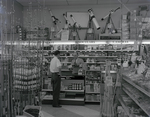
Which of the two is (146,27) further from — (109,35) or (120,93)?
(120,93)

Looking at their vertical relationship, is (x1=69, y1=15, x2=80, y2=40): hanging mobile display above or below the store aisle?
above

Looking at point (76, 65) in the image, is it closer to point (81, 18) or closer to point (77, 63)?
point (77, 63)

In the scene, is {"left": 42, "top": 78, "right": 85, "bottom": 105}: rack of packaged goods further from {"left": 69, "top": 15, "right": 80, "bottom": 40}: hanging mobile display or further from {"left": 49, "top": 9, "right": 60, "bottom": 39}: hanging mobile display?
{"left": 49, "top": 9, "right": 60, "bottom": 39}: hanging mobile display

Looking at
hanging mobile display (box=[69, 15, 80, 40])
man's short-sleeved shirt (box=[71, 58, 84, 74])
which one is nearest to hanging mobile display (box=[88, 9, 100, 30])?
hanging mobile display (box=[69, 15, 80, 40])

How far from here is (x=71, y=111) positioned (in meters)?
4.66

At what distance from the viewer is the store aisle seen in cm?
435

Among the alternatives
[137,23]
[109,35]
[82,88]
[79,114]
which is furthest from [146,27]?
[79,114]

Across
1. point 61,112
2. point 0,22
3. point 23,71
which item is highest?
point 0,22

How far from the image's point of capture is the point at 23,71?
7.64 ft

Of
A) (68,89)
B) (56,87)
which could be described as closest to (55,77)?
(56,87)

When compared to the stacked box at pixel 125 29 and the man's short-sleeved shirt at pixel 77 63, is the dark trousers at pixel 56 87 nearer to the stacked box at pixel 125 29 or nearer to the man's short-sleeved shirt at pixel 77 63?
the man's short-sleeved shirt at pixel 77 63

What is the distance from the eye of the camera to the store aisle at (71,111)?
435cm

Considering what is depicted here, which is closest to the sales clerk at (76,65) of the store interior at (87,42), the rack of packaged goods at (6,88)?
the store interior at (87,42)

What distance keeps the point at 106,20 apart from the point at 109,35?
95 cm
